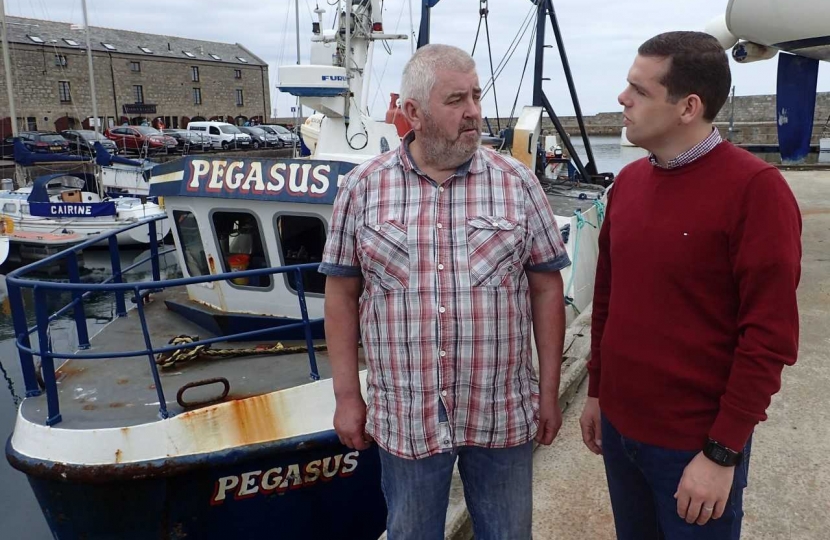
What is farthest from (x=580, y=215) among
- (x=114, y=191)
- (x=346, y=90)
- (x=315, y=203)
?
(x=114, y=191)

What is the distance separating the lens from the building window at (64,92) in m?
43.3

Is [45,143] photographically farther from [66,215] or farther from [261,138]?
[66,215]

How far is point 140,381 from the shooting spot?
4355 mm

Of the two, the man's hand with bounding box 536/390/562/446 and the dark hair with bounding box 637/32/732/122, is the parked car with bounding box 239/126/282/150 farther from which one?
the dark hair with bounding box 637/32/732/122

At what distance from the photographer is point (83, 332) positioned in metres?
4.83

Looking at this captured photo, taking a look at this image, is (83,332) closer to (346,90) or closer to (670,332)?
(346,90)

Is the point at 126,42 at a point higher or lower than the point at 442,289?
higher

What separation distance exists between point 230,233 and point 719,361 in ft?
13.6

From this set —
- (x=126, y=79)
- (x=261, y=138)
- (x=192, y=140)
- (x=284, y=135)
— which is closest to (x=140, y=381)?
(x=192, y=140)

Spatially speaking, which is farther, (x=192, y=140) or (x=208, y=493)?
(x=192, y=140)

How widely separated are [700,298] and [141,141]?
31237 millimetres

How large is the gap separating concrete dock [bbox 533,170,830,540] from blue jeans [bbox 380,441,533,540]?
94 centimetres

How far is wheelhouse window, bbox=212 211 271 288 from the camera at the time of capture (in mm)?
5043

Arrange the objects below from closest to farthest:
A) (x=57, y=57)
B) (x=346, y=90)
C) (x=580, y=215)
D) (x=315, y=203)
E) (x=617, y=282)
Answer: (x=617, y=282) < (x=315, y=203) < (x=346, y=90) < (x=580, y=215) < (x=57, y=57)
